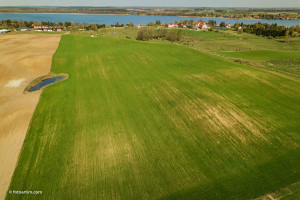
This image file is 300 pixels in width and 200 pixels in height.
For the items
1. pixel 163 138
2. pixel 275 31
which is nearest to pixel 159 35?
pixel 275 31

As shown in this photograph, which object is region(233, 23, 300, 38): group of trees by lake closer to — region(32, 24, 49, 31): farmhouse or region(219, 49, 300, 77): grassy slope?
region(219, 49, 300, 77): grassy slope

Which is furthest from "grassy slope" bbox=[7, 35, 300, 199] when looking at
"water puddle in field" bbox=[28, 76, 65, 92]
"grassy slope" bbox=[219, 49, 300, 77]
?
"grassy slope" bbox=[219, 49, 300, 77]

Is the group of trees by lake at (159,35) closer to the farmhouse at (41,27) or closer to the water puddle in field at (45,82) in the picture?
the water puddle in field at (45,82)

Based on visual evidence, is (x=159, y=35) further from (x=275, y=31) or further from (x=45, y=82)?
(x=45, y=82)

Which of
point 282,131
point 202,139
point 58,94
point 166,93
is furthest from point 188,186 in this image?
point 58,94

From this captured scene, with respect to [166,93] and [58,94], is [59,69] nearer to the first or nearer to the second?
[58,94]

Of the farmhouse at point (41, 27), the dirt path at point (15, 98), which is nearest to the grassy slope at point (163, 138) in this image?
the dirt path at point (15, 98)
